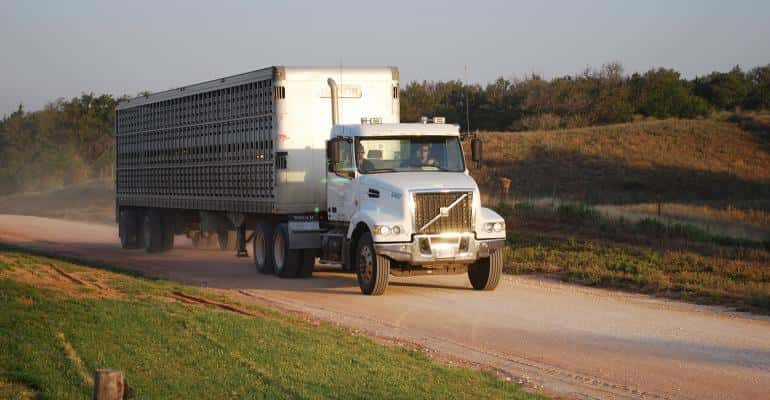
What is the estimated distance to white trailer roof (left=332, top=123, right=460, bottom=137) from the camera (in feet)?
59.7

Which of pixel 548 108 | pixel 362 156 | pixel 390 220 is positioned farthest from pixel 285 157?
pixel 548 108

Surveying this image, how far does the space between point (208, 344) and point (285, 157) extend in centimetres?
909

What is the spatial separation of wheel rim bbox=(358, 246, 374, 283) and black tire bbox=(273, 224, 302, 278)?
285cm

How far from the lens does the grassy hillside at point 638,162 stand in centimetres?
5609

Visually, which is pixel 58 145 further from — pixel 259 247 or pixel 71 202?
pixel 259 247

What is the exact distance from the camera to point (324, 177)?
20656mm

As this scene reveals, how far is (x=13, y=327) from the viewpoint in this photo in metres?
12.5

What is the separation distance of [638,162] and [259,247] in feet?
149

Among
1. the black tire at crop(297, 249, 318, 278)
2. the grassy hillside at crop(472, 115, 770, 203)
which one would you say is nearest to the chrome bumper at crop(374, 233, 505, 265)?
the black tire at crop(297, 249, 318, 278)

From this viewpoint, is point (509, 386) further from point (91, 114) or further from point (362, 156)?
point (91, 114)

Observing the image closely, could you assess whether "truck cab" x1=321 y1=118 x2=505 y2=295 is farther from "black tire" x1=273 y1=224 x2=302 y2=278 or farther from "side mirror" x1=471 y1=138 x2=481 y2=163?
"black tire" x1=273 y1=224 x2=302 y2=278

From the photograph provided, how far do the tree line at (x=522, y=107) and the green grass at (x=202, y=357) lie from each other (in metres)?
67.5

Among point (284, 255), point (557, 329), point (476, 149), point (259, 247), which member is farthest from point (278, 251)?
point (557, 329)

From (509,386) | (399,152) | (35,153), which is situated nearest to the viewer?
(509,386)
